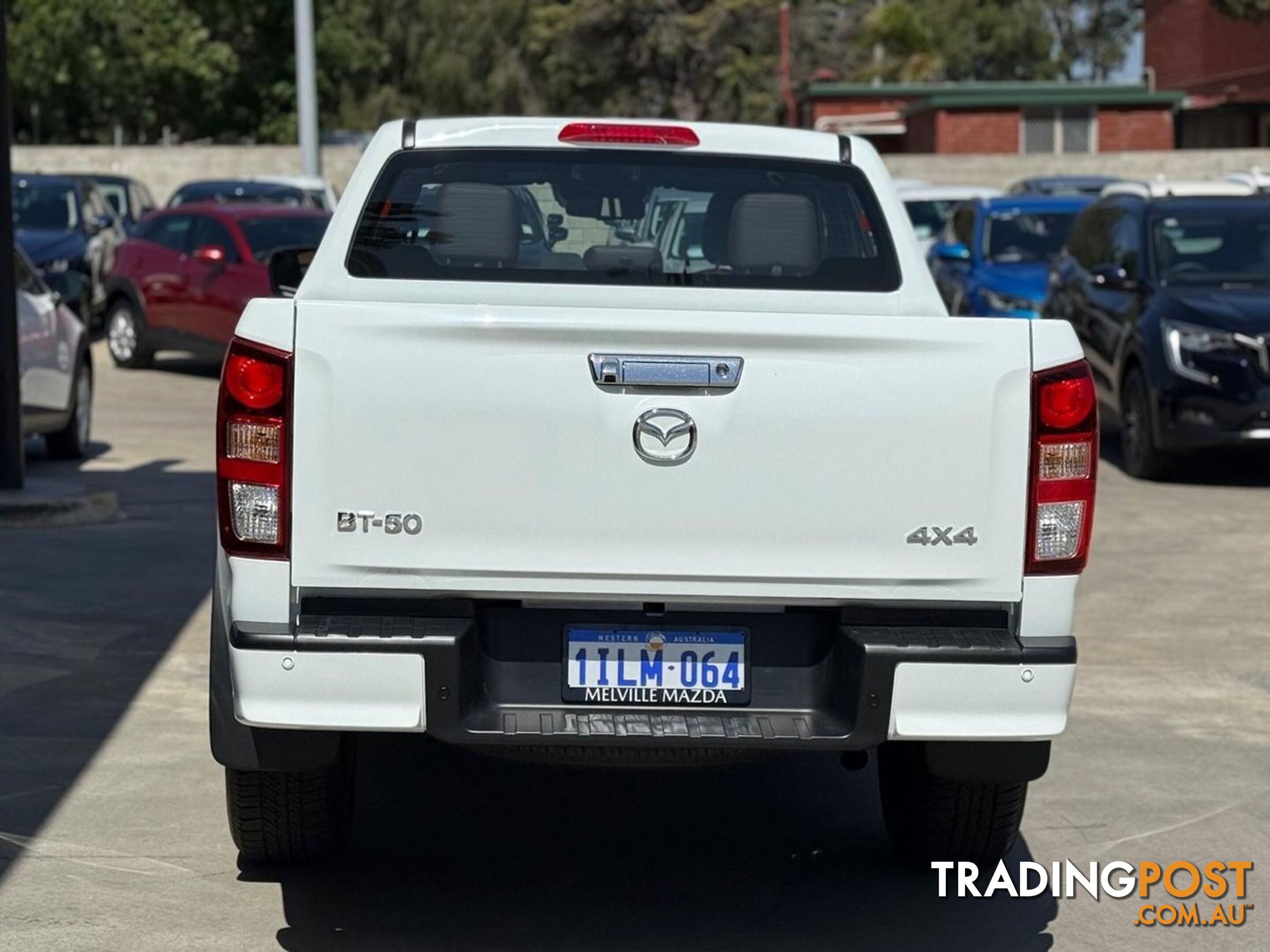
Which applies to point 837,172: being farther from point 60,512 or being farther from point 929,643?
point 60,512

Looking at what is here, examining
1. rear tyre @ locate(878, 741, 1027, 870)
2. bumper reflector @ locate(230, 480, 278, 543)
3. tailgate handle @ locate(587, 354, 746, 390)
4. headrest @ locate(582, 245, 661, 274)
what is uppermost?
headrest @ locate(582, 245, 661, 274)

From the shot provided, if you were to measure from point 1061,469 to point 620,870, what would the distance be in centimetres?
168

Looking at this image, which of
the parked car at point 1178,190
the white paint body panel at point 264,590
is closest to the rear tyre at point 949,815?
the white paint body panel at point 264,590

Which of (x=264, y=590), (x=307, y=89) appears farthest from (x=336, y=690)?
(x=307, y=89)

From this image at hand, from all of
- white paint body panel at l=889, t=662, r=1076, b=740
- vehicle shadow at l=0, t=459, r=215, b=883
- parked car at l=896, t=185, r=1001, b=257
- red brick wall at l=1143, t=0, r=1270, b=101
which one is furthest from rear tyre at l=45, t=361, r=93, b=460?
red brick wall at l=1143, t=0, r=1270, b=101

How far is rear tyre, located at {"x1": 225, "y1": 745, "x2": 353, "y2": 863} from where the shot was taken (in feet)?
16.9

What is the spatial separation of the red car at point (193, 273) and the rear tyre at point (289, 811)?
13057 millimetres

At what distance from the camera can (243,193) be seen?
1003 inches

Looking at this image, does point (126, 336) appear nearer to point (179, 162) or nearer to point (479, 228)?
point (479, 228)

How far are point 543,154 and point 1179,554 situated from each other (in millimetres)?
5588

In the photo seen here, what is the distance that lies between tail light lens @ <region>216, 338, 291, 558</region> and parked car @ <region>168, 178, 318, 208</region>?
18.9 m

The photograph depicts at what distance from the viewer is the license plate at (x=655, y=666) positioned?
4.64 meters

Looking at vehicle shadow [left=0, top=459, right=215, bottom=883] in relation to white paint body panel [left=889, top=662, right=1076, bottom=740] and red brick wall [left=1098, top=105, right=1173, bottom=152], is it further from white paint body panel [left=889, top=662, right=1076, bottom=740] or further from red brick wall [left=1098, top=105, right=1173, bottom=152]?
red brick wall [left=1098, top=105, right=1173, bottom=152]

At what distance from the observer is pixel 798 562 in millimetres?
4570
